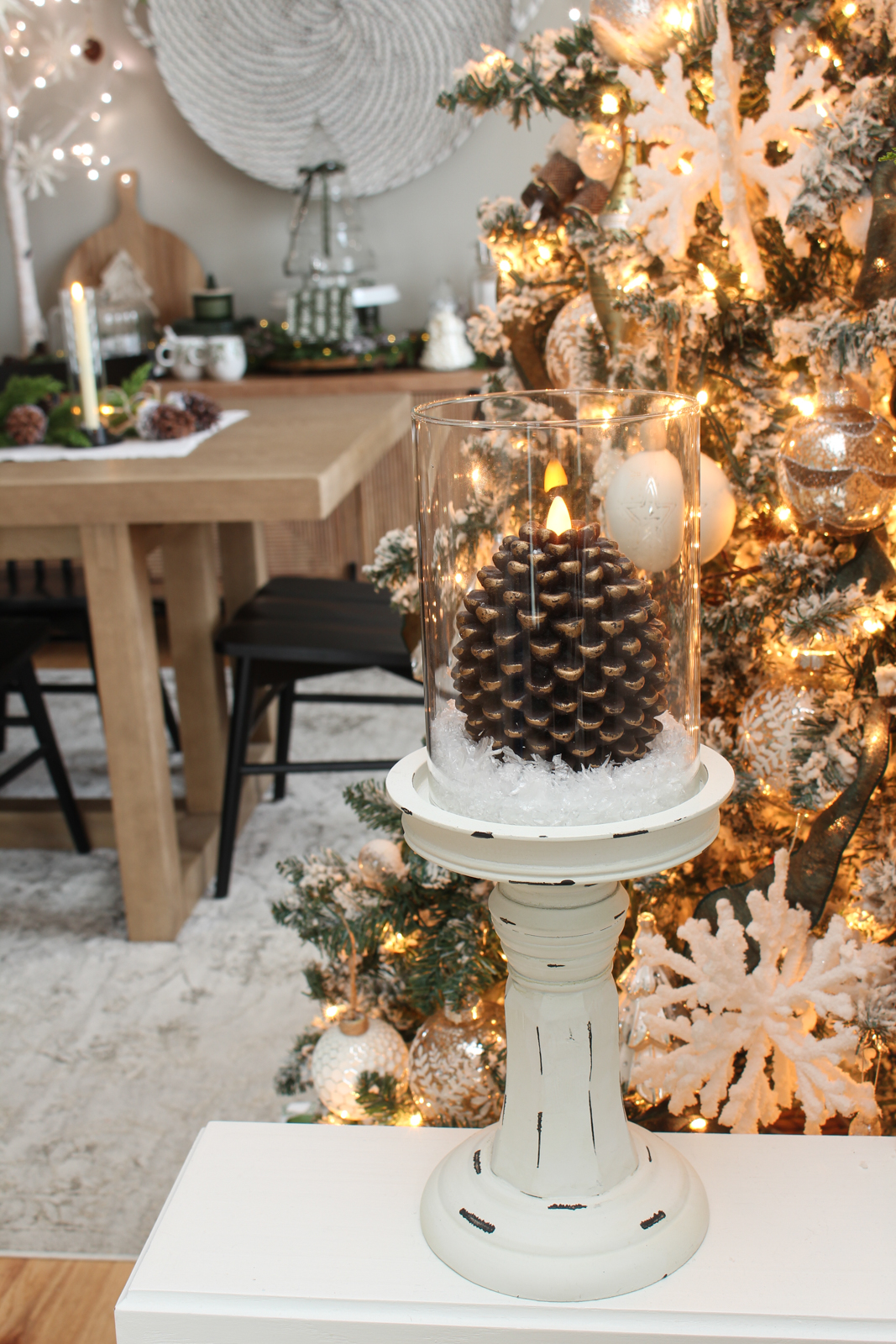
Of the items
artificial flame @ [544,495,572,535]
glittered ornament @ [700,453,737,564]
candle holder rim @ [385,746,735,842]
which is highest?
artificial flame @ [544,495,572,535]

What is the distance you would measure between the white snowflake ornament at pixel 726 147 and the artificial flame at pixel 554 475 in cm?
33

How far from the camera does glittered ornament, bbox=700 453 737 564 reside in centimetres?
83

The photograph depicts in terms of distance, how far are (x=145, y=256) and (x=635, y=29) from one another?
298 cm

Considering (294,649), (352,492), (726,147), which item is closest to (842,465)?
(726,147)

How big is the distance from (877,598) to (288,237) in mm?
3067

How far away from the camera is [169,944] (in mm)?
1828

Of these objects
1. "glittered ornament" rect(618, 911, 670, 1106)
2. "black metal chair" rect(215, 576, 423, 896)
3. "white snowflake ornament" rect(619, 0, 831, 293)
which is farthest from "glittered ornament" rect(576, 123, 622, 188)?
"black metal chair" rect(215, 576, 423, 896)

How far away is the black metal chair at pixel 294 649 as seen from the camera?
179 cm

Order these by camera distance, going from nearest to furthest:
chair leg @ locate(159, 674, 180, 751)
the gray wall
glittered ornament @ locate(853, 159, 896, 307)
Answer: glittered ornament @ locate(853, 159, 896, 307) → chair leg @ locate(159, 674, 180, 751) → the gray wall

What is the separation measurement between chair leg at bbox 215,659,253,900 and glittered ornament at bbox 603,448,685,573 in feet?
4.29

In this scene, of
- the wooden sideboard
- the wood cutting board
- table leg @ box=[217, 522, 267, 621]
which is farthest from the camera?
the wood cutting board

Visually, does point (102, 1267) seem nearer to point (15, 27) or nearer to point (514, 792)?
point (514, 792)

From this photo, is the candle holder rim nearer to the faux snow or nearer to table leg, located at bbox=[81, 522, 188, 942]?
the faux snow

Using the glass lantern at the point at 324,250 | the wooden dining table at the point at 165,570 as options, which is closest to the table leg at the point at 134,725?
the wooden dining table at the point at 165,570
